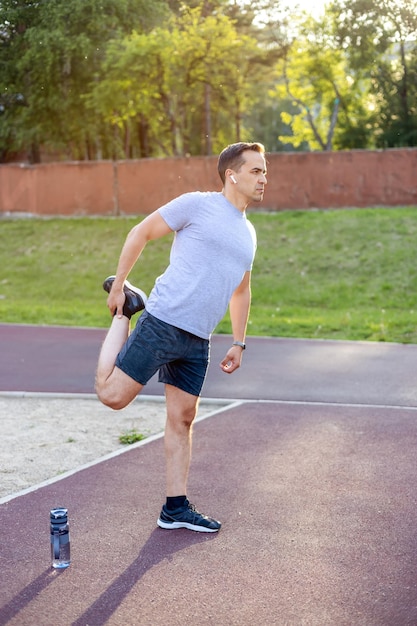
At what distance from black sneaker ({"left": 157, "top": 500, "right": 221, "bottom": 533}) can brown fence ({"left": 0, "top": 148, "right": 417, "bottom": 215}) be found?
73.3ft

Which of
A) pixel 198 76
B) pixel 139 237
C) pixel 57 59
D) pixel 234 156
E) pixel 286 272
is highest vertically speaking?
pixel 198 76

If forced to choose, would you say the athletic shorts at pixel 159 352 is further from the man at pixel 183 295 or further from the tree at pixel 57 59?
the tree at pixel 57 59

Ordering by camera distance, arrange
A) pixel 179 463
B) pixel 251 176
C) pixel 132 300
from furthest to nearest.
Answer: pixel 179 463 → pixel 132 300 → pixel 251 176

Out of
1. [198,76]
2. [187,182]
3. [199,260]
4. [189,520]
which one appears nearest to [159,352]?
[199,260]

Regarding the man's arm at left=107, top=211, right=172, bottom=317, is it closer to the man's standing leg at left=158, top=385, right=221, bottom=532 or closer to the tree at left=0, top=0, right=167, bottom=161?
the man's standing leg at left=158, top=385, right=221, bottom=532

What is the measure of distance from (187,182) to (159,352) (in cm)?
2432

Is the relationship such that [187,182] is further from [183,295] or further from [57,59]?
[183,295]

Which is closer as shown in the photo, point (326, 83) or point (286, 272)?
point (286, 272)

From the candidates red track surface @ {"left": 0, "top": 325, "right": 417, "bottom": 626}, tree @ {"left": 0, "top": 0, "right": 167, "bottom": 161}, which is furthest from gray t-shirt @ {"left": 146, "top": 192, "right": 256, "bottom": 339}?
tree @ {"left": 0, "top": 0, "right": 167, "bottom": 161}

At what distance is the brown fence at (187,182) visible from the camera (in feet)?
90.2

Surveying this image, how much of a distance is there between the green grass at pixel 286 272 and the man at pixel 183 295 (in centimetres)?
949

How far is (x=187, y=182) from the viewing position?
29531mm

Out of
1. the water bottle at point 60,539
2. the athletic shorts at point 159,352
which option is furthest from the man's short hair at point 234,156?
the water bottle at point 60,539

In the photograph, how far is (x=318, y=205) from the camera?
28078 millimetres
